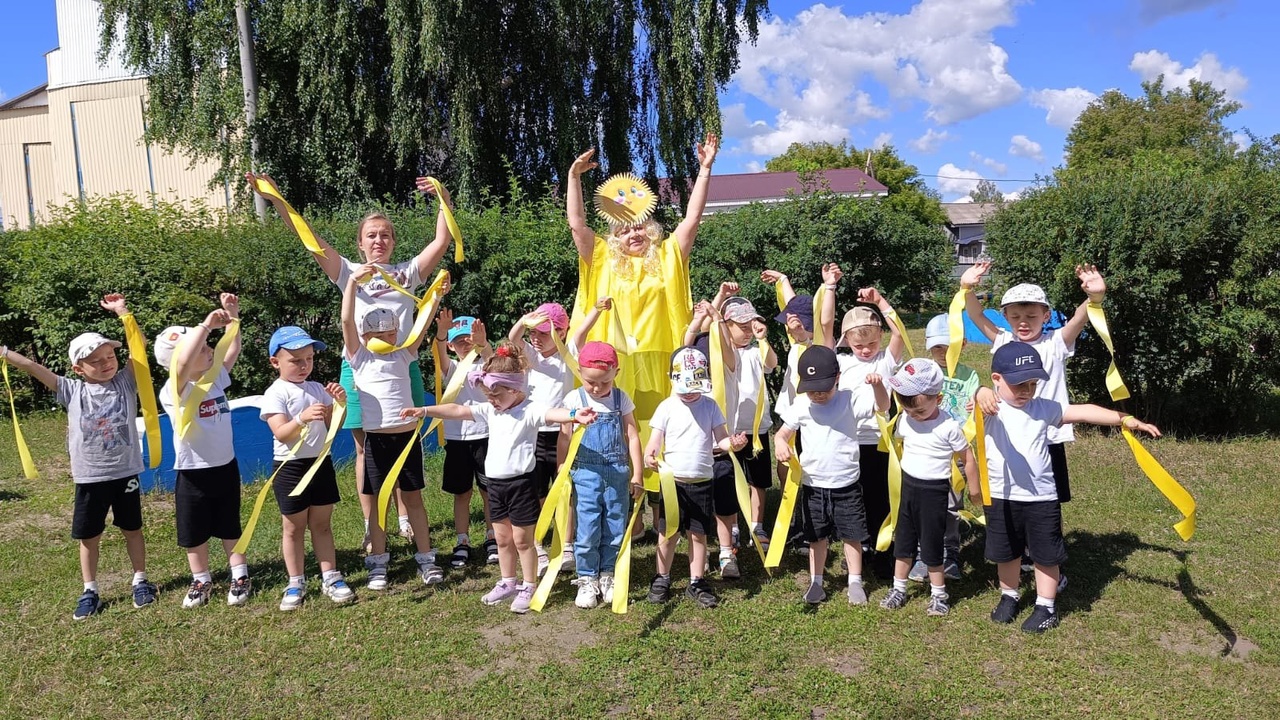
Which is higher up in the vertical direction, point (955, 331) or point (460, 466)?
point (955, 331)

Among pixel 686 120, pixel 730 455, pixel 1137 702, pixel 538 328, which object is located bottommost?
pixel 1137 702

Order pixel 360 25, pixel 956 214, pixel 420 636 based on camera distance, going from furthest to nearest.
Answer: pixel 956 214, pixel 360 25, pixel 420 636

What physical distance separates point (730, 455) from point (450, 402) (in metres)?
1.60

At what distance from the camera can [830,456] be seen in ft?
13.8

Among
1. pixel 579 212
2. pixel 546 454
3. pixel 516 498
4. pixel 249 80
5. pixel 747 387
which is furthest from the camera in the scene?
pixel 249 80

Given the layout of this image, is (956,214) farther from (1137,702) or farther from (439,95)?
(1137,702)

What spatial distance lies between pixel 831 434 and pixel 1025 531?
1.05 m

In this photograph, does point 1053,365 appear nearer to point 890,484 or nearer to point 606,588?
point 890,484

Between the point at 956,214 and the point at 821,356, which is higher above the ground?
the point at 956,214

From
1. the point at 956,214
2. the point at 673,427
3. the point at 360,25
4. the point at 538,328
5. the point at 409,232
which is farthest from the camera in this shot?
the point at 956,214

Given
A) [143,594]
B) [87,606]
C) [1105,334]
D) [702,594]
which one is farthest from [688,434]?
[87,606]

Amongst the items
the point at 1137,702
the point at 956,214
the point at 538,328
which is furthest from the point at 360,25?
the point at 956,214

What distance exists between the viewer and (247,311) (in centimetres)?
870

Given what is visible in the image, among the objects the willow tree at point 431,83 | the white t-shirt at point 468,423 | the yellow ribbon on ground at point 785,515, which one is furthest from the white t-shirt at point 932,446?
the willow tree at point 431,83
